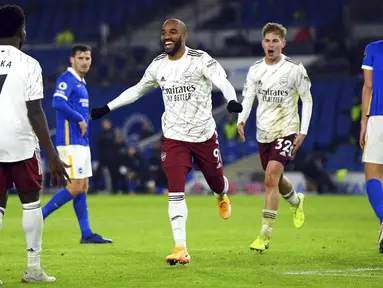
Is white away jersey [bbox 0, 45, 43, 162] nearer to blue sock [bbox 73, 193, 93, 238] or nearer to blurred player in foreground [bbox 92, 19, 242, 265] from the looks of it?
blurred player in foreground [bbox 92, 19, 242, 265]

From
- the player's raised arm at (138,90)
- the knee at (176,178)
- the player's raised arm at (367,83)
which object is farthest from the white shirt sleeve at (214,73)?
the player's raised arm at (367,83)

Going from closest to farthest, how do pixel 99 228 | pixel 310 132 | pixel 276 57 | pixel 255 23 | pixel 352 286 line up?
pixel 352 286
pixel 276 57
pixel 99 228
pixel 310 132
pixel 255 23

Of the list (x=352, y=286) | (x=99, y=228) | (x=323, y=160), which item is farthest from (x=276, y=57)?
(x=323, y=160)

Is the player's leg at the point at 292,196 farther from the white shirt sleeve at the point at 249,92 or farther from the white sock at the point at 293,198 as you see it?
the white shirt sleeve at the point at 249,92

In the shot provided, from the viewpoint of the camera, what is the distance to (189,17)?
37.2m

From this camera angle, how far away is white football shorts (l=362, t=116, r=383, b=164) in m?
9.97

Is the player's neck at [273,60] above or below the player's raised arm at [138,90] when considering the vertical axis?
above

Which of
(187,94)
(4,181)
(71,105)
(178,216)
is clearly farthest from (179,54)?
(71,105)

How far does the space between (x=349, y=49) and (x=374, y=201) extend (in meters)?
22.0

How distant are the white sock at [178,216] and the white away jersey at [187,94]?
2.03 ft

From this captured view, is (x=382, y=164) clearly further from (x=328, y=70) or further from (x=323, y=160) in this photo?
(x=328, y=70)

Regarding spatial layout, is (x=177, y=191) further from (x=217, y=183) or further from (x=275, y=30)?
(x=275, y=30)

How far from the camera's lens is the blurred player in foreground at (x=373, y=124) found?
10.0 m

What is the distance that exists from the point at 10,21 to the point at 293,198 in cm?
533
